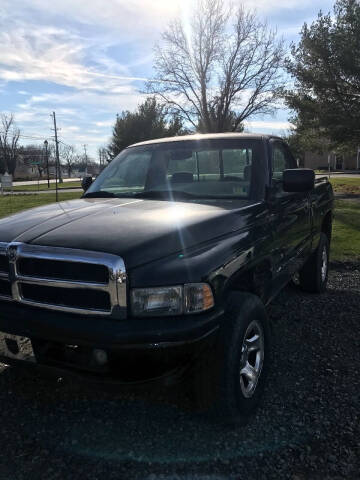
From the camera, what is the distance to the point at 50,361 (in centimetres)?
237

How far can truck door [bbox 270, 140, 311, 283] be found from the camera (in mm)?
3488

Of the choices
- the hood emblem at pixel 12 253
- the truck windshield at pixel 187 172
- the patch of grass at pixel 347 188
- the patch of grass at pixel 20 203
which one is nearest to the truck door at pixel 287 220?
the truck windshield at pixel 187 172

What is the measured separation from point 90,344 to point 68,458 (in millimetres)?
794

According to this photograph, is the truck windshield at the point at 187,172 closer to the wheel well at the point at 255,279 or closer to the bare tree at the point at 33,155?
the wheel well at the point at 255,279

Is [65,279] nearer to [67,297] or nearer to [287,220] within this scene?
[67,297]

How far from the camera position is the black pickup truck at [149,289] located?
A: 215 centimetres

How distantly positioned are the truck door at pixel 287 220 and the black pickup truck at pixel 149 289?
17 cm

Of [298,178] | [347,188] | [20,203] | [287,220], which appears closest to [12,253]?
[298,178]

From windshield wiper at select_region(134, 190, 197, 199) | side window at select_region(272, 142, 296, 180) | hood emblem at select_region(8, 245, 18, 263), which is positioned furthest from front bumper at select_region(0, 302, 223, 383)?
side window at select_region(272, 142, 296, 180)

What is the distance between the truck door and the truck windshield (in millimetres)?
284

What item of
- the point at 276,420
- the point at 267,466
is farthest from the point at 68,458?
the point at 276,420

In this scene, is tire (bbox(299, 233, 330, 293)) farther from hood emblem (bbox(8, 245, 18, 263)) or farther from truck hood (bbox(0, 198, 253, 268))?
hood emblem (bbox(8, 245, 18, 263))

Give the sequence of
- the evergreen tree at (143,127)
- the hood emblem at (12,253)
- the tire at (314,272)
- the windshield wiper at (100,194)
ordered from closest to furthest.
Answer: the hood emblem at (12,253), the windshield wiper at (100,194), the tire at (314,272), the evergreen tree at (143,127)

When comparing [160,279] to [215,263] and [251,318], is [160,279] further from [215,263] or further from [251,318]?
[251,318]
